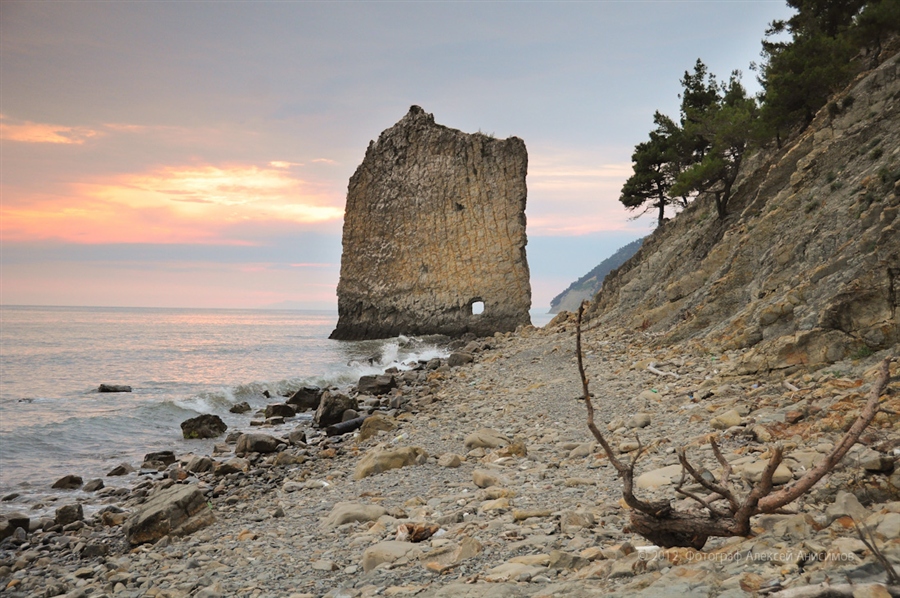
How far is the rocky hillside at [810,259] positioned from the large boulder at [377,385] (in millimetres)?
7963

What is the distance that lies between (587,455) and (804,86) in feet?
55.1

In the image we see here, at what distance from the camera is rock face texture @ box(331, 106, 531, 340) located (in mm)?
46812

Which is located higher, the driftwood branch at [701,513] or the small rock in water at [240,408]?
the driftwood branch at [701,513]

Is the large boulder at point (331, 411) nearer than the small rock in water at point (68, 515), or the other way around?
the small rock in water at point (68, 515)

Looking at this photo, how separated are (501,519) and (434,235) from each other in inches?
1766

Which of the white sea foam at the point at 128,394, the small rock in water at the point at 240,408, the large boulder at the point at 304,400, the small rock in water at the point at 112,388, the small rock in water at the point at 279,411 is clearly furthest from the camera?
the small rock in water at the point at 112,388

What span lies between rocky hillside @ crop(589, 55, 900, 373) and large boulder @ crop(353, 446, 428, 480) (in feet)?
16.7

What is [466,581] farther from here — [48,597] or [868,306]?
[868,306]

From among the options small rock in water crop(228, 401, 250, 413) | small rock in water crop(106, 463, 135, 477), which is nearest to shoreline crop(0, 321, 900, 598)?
small rock in water crop(106, 463, 135, 477)

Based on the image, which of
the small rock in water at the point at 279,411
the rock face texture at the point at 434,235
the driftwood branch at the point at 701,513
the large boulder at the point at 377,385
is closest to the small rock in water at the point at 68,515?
the small rock in water at the point at 279,411

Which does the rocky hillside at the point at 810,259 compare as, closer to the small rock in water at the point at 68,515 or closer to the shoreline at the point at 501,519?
the shoreline at the point at 501,519

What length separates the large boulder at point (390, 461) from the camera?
814cm

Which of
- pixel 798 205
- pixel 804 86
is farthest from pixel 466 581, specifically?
pixel 804 86

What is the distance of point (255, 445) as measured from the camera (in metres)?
11.8
